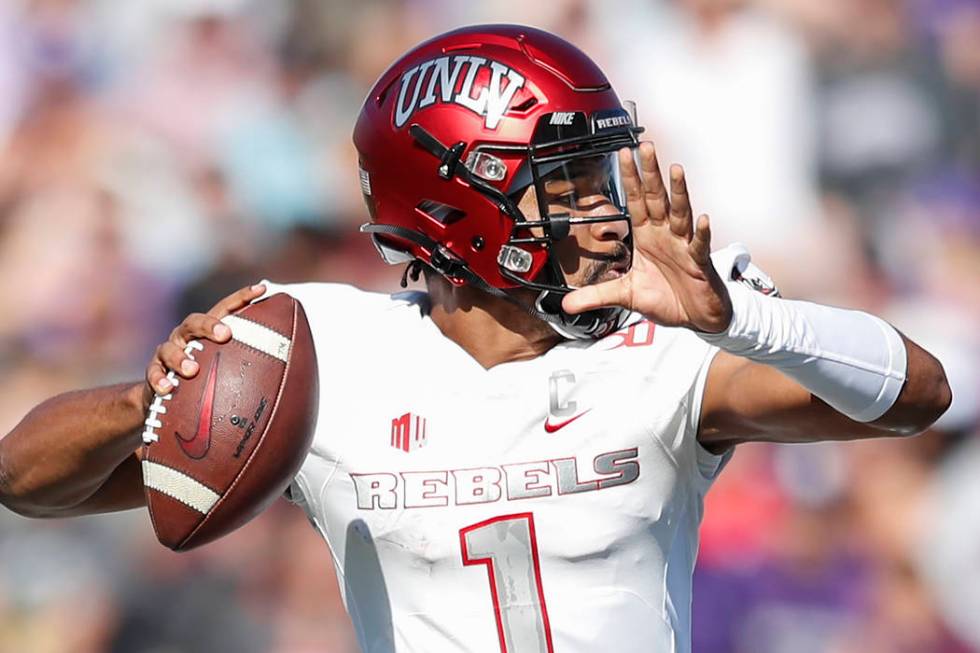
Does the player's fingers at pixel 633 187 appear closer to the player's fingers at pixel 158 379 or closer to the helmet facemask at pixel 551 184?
the helmet facemask at pixel 551 184

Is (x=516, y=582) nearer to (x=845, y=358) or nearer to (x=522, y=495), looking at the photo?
(x=522, y=495)

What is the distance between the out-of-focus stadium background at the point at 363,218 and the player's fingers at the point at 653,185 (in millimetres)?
2541

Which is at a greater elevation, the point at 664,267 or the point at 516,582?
the point at 664,267

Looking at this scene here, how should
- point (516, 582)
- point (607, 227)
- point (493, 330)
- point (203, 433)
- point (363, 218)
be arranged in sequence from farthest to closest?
point (363, 218), point (493, 330), point (607, 227), point (516, 582), point (203, 433)

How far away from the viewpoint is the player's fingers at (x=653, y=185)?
6.69ft

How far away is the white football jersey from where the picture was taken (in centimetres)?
245

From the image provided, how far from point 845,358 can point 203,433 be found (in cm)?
104

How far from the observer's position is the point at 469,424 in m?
2.53

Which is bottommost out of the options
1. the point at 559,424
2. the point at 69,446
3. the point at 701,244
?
the point at 69,446

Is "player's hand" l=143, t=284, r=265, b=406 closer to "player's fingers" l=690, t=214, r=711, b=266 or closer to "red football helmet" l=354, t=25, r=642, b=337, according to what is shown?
"red football helmet" l=354, t=25, r=642, b=337

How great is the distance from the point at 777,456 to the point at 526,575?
229cm

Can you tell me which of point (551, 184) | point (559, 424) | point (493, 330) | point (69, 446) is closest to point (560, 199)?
point (551, 184)

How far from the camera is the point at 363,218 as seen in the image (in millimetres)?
5230

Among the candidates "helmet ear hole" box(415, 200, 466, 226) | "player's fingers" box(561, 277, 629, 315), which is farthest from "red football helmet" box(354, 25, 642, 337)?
"player's fingers" box(561, 277, 629, 315)
